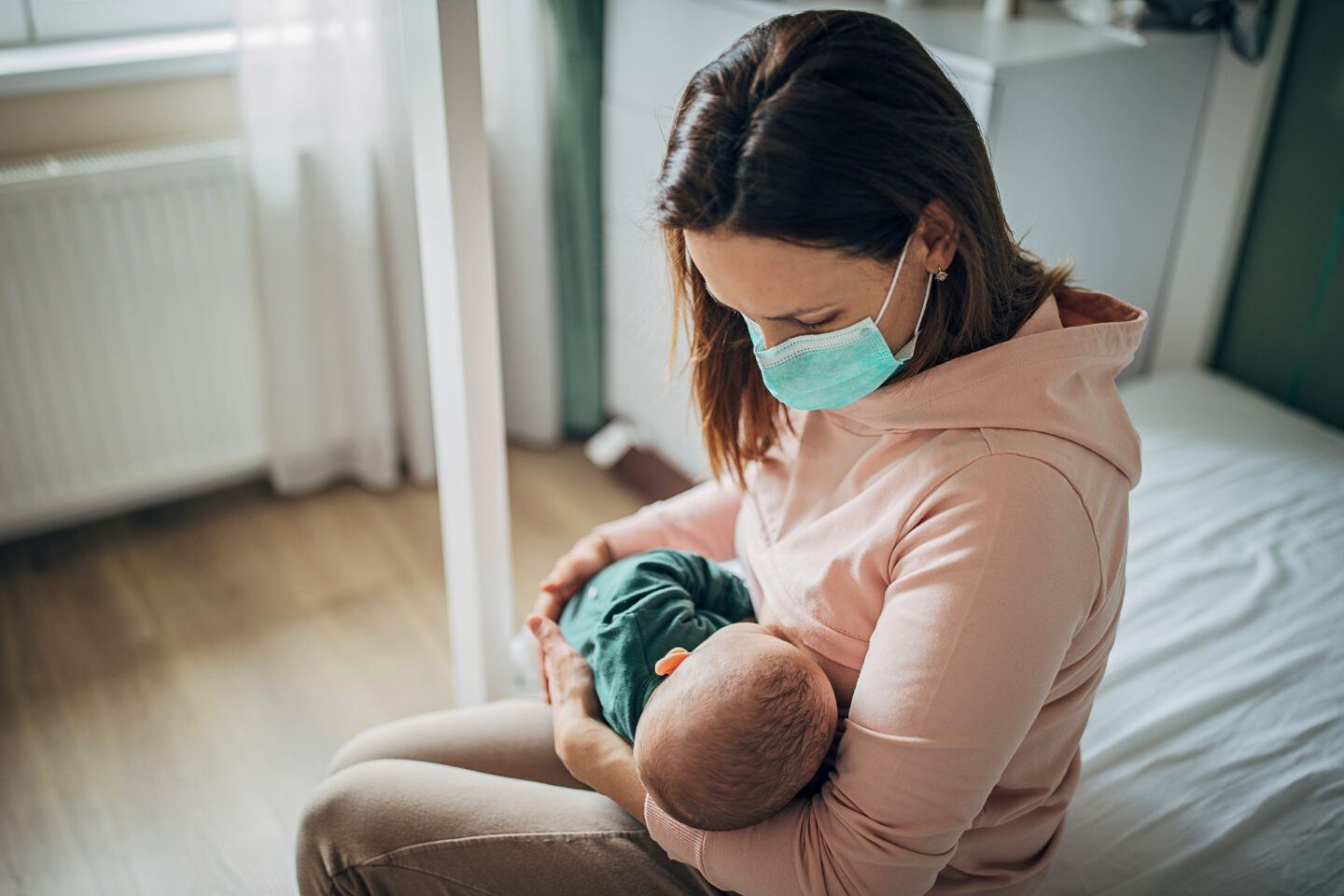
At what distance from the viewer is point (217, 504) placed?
2434 millimetres

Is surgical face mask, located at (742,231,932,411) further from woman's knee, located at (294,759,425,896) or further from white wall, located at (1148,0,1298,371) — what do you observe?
white wall, located at (1148,0,1298,371)

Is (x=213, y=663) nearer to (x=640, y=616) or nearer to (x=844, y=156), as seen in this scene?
(x=640, y=616)

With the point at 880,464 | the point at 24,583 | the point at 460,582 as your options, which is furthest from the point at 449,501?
the point at 24,583

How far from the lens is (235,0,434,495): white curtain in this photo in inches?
79.7

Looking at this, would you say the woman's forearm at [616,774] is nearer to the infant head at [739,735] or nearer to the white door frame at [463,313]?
the infant head at [739,735]

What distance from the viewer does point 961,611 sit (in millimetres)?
894

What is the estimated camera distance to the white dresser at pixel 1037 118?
1694mm

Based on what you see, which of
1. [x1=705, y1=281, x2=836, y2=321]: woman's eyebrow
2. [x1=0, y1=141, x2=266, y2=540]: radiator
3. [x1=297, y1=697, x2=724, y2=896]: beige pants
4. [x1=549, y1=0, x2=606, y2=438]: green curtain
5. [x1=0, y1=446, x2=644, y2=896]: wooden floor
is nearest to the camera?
[x1=705, y1=281, x2=836, y2=321]: woman's eyebrow

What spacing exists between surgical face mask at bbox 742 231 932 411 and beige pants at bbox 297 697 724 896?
17.4 inches

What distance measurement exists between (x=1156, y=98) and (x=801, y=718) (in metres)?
1.37

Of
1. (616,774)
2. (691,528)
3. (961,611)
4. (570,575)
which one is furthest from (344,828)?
(961,611)

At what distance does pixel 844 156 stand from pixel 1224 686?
886 millimetres

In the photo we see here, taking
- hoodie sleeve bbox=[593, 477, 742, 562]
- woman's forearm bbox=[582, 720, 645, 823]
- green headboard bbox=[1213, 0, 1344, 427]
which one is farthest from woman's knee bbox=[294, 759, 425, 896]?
green headboard bbox=[1213, 0, 1344, 427]

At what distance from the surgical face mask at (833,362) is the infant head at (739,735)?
0.22 meters
